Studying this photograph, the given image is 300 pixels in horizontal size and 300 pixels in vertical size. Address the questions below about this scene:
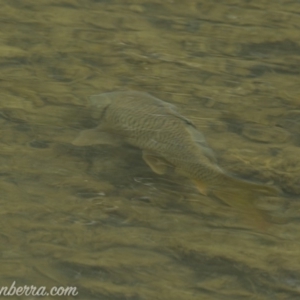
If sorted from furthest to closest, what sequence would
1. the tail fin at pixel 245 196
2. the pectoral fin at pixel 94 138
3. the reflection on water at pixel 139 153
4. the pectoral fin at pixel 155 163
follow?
the pectoral fin at pixel 94 138
the pectoral fin at pixel 155 163
the tail fin at pixel 245 196
the reflection on water at pixel 139 153

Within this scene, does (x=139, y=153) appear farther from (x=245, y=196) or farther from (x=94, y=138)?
(x=245, y=196)

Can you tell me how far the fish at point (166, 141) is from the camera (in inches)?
159

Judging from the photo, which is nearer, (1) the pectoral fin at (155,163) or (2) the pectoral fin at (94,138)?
(1) the pectoral fin at (155,163)

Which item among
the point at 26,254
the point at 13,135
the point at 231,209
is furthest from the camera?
the point at 13,135

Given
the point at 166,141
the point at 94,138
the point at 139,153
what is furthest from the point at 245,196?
the point at 94,138

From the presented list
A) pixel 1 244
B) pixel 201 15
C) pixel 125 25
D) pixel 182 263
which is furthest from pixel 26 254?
pixel 201 15

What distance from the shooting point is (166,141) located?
426 cm

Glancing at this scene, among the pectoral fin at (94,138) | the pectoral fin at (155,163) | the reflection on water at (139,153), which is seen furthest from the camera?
the pectoral fin at (94,138)

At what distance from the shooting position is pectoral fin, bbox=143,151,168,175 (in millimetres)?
4297

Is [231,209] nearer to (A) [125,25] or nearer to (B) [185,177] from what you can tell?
(B) [185,177]

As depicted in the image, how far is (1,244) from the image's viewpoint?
3846 mm

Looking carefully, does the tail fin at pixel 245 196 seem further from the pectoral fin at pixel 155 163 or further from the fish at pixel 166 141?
the pectoral fin at pixel 155 163

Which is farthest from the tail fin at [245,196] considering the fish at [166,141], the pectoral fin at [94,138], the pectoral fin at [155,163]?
the pectoral fin at [94,138]

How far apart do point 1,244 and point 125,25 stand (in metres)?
2.78
